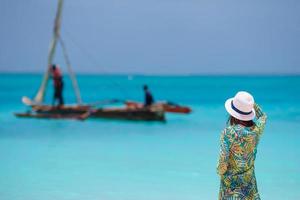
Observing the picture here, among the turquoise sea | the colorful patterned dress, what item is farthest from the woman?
the turquoise sea

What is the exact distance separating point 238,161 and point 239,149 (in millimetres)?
72

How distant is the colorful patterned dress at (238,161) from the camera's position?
3.70m

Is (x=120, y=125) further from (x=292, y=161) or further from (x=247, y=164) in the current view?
(x=247, y=164)

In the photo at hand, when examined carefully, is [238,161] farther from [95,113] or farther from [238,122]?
[95,113]

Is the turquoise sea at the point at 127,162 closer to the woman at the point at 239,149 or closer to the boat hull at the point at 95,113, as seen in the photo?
the boat hull at the point at 95,113

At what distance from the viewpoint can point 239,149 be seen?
3.74m

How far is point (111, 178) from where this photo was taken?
8.23m

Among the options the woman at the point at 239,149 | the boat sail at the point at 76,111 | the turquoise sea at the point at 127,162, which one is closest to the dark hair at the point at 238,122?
the woman at the point at 239,149

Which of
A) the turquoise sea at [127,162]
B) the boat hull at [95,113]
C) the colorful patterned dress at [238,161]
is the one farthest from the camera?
the boat hull at [95,113]

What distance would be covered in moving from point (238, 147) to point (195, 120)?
14.7 m

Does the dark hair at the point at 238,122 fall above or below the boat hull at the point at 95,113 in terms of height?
below

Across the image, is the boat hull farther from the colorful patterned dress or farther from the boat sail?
the colorful patterned dress

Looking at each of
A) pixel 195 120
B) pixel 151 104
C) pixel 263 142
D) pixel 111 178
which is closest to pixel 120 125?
pixel 151 104

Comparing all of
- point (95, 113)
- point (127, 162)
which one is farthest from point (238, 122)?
point (95, 113)
